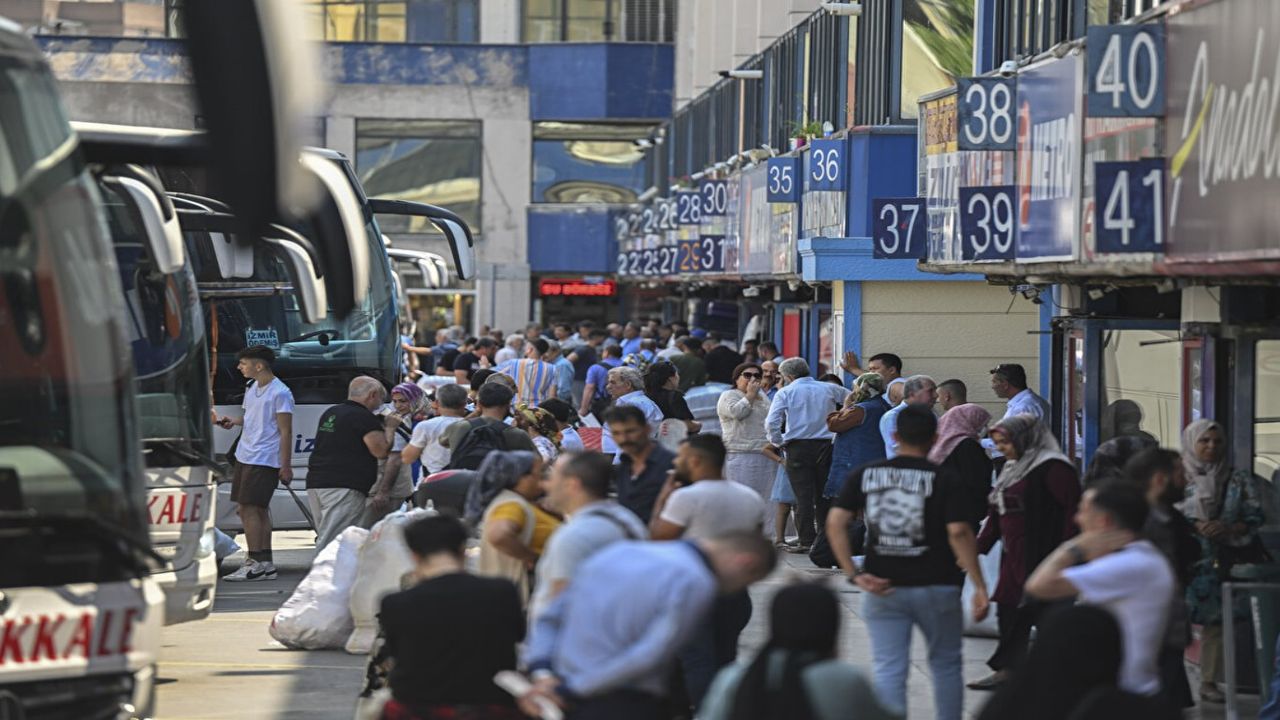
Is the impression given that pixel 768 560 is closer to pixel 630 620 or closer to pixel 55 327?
pixel 630 620

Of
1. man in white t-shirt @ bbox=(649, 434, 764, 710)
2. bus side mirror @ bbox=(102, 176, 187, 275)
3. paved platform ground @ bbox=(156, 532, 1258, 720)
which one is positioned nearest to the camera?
man in white t-shirt @ bbox=(649, 434, 764, 710)

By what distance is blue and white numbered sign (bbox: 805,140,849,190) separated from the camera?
21.1 metres

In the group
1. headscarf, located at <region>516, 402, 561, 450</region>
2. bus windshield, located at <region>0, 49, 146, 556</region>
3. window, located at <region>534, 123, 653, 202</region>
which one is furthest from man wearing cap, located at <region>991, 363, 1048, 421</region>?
window, located at <region>534, 123, 653, 202</region>

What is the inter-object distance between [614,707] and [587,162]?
1758 inches

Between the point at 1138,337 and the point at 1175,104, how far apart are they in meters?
4.19

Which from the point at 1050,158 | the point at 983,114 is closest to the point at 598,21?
the point at 983,114

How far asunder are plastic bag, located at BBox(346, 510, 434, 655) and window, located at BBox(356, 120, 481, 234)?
37975 mm

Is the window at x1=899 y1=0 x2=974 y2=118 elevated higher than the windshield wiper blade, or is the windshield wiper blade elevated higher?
the window at x1=899 y1=0 x2=974 y2=118

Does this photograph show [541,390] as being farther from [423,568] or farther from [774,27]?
[423,568]

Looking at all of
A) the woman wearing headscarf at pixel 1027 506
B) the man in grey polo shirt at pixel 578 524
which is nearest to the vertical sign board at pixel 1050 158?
the woman wearing headscarf at pixel 1027 506

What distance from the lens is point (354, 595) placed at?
12.5 metres

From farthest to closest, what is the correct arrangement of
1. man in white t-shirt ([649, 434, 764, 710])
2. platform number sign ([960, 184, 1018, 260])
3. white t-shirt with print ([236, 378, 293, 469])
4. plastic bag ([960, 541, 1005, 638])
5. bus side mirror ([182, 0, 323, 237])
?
white t-shirt with print ([236, 378, 293, 469]), platform number sign ([960, 184, 1018, 260]), plastic bag ([960, 541, 1005, 638]), man in white t-shirt ([649, 434, 764, 710]), bus side mirror ([182, 0, 323, 237])

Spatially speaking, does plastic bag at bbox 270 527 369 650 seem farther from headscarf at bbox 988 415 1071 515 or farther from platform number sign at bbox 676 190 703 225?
platform number sign at bbox 676 190 703 225

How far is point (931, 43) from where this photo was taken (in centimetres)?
2078
